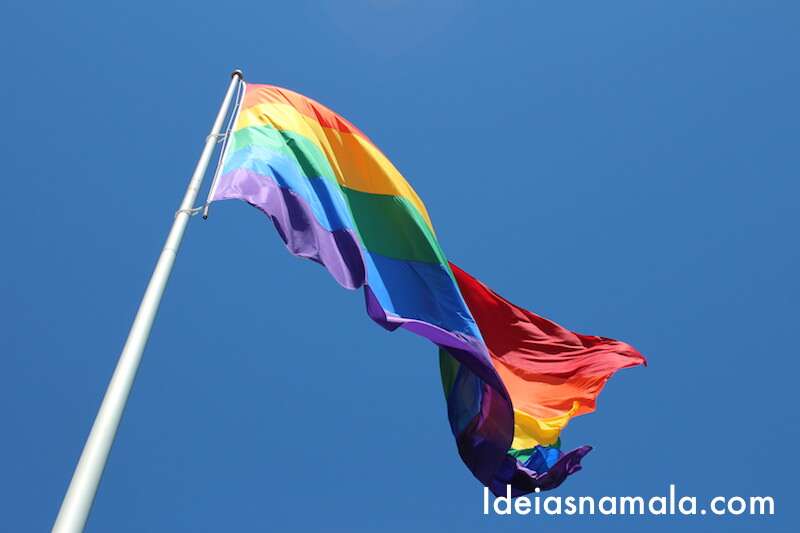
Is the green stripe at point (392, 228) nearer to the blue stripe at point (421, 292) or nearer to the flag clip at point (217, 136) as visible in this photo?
the blue stripe at point (421, 292)

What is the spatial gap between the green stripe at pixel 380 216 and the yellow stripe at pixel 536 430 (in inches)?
109

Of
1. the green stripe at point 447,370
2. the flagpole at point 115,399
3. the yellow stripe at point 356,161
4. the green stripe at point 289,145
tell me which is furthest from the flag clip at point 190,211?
the green stripe at point 447,370

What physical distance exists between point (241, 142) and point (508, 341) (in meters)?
5.89

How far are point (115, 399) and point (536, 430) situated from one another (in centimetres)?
743

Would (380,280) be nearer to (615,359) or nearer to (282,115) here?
(282,115)

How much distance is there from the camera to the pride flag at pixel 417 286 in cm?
906

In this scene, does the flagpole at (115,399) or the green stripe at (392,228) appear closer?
the flagpole at (115,399)

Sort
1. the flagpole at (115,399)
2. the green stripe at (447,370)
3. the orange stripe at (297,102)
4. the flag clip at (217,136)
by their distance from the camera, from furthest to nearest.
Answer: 1. the green stripe at (447,370)
2. the orange stripe at (297,102)
3. the flag clip at (217,136)
4. the flagpole at (115,399)

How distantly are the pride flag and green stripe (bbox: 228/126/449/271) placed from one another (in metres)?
0.02

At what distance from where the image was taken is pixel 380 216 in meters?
11.5

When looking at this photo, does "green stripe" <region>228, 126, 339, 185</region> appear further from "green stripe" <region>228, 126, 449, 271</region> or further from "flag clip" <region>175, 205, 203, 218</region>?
"flag clip" <region>175, 205, 203, 218</region>

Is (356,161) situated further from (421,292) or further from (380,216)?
(421,292)

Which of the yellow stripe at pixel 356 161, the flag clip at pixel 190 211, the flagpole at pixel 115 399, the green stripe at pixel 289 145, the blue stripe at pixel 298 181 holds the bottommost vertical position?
the flagpole at pixel 115 399

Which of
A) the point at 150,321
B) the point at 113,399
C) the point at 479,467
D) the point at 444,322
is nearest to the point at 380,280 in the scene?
the point at 444,322
